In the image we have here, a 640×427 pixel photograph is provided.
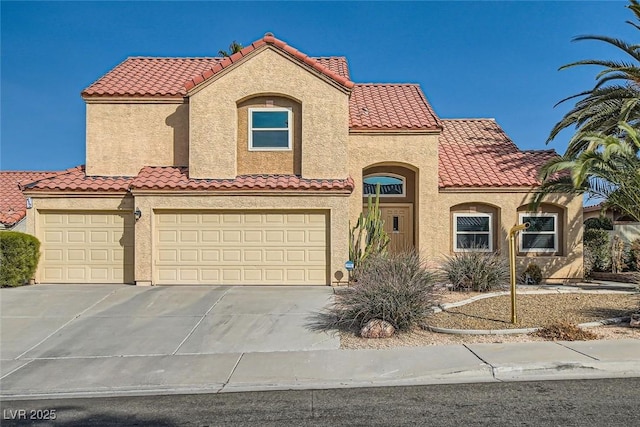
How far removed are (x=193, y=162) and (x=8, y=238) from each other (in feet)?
18.0

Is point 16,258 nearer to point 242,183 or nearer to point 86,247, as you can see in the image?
point 86,247

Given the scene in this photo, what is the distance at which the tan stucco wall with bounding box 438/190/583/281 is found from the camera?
52.2ft

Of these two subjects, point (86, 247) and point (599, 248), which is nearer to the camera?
point (86, 247)

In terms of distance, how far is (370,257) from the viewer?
13617mm

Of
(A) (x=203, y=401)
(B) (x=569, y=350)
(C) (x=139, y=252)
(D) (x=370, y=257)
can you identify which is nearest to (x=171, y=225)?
(C) (x=139, y=252)

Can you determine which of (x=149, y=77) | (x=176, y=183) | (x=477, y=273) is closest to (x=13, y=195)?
(x=149, y=77)

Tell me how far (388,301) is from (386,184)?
815 cm

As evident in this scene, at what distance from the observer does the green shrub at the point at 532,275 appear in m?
15.4

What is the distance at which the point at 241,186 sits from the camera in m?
13.6

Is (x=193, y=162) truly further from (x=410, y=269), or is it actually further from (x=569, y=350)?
(x=569, y=350)

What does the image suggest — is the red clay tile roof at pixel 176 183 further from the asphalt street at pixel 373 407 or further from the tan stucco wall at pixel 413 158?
the asphalt street at pixel 373 407

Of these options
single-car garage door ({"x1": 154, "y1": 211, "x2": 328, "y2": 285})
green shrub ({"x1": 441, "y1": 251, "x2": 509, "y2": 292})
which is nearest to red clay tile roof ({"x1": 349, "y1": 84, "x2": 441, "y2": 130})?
single-car garage door ({"x1": 154, "y1": 211, "x2": 328, "y2": 285})

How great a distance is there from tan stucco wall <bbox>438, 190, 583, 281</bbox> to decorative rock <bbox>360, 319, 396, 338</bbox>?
7.49 m

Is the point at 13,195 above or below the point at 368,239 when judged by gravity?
above
